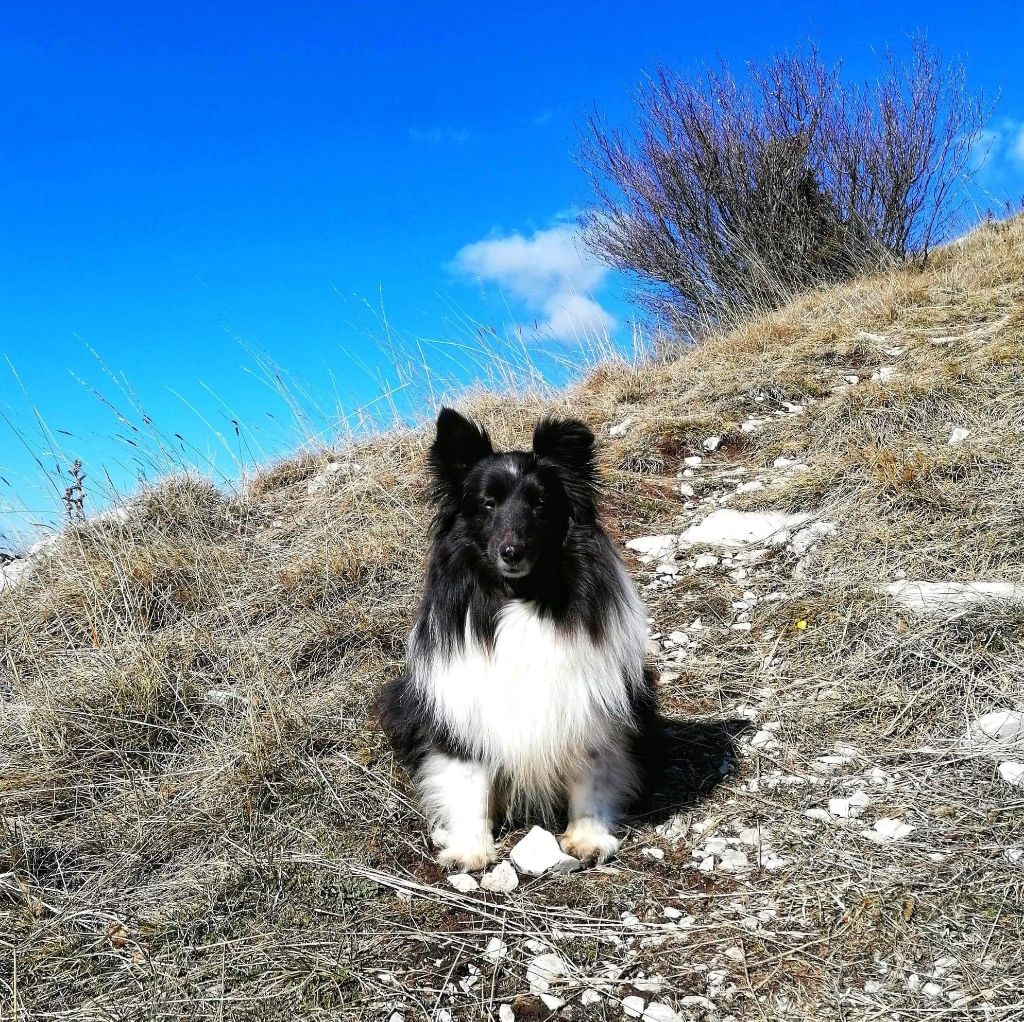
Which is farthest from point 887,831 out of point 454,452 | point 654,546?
point 654,546

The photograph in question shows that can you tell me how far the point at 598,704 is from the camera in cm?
288

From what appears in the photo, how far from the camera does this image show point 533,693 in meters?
2.82

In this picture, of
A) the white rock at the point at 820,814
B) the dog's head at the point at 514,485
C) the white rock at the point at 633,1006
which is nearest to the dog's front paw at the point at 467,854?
the white rock at the point at 633,1006

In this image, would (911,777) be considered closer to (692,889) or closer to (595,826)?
(692,889)

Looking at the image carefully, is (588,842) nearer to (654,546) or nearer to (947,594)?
(947,594)

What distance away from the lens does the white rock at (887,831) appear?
267 centimetres

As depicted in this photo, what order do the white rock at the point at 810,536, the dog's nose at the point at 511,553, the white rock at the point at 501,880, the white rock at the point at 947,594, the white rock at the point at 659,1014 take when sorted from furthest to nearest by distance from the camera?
the white rock at the point at 810,536
the white rock at the point at 947,594
the white rock at the point at 501,880
the dog's nose at the point at 511,553
the white rock at the point at 659,1014

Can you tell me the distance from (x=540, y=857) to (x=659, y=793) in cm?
67

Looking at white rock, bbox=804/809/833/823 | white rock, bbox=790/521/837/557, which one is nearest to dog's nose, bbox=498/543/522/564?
white rock, bbox=804/809/833/823

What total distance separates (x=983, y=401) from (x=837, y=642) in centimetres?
297

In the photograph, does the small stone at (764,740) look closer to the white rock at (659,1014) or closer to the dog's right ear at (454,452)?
the white rock at (659,1014)

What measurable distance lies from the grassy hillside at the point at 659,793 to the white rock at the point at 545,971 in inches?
1.1

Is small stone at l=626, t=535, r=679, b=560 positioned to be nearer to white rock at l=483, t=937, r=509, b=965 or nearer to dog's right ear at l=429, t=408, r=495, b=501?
dog's right ear at l=429, t=408, r=495, b=501

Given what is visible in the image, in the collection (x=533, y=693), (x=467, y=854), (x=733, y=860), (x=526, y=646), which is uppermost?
(x=526, y=646)
